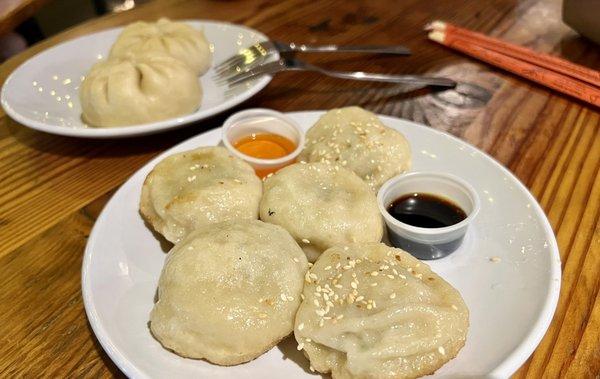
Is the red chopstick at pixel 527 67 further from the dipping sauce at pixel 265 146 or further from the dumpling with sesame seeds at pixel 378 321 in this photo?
the dumpling with sesame seeds at pixel 378 321

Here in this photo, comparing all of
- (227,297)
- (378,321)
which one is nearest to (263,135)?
(227,297)

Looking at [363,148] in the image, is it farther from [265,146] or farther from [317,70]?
[317,70]

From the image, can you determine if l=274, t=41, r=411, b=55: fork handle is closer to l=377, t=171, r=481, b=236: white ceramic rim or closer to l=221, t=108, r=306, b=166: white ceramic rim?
l=221, t=108, r=306, b=166: white ceramic rim

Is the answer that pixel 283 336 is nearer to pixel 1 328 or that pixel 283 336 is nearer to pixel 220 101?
pixel 1 328

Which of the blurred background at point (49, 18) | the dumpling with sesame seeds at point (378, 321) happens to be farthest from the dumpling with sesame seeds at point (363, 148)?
the blurred background at point (49, 18)

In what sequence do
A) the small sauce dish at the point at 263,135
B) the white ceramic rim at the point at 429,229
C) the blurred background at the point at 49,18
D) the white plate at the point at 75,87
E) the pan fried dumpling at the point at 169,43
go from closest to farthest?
the white ceramic rim at the point at 429,229 < the small sauce dish at the point at 263,135 < the white plate at the point at 75,87 < the pan fried dumpling at the point at 169,43 < the blurred background at the point at 49,18

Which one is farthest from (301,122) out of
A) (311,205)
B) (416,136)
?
(311,205)

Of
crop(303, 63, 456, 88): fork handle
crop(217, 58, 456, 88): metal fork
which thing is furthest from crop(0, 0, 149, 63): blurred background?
crop(303, 63, 456, 88): fork handle

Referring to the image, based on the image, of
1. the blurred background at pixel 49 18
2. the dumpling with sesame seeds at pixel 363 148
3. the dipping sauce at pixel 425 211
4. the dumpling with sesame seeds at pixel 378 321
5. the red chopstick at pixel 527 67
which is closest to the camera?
the dumpling with sesame seeds at pixel 378 321

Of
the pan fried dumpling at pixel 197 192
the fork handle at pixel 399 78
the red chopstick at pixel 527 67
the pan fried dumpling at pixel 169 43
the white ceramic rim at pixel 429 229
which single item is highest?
the pan fried dumpling at pixel 169 43
